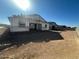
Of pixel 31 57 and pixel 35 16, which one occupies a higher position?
pixel 35 16

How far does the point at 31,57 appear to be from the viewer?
9.83 m

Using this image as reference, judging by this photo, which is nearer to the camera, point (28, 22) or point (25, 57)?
point (25, 57)

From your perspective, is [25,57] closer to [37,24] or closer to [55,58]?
[55,58]

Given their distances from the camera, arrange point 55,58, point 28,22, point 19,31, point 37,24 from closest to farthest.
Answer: point 55,58 → point 19,31 → point 28,22 → point 37,24

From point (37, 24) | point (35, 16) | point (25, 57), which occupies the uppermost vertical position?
point (35, 16)

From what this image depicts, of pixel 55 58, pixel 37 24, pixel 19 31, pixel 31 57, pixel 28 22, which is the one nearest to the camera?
pixel 55 58

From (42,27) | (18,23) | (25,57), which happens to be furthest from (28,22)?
(25,57)

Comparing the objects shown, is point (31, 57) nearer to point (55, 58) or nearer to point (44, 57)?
point (44, 57)

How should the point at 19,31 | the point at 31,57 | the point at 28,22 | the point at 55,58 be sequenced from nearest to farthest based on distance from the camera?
the point at 55,58, the point at 31,57, the point at 19,31, the point at 28,22

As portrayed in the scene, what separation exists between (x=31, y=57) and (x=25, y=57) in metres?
0.53

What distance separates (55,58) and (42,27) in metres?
25.5

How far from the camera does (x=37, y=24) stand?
33.8 metres

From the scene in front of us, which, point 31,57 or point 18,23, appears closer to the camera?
point 31,57

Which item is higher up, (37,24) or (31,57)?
(37,24)
